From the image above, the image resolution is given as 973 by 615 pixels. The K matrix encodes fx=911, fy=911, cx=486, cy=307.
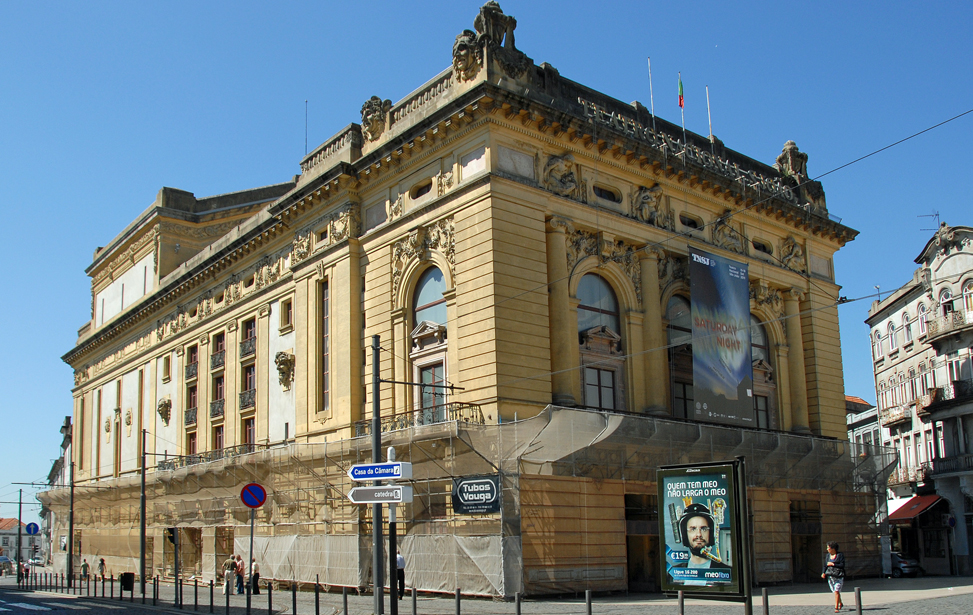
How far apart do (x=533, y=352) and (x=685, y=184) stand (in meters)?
10.8

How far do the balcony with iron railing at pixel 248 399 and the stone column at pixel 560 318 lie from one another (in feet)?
56.6

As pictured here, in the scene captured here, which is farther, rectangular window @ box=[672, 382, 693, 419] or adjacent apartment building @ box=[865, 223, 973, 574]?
adjacent apartment building @ box=[865, 223, 973, 574]

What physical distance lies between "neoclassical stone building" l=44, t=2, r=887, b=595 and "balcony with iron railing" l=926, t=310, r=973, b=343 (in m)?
8.45

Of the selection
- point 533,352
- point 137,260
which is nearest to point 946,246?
point 533,352

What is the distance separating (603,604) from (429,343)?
421 inches

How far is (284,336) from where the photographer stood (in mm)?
38812

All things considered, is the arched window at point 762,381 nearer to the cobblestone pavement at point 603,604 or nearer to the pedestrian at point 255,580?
the cobblestone pavement at point 603,604

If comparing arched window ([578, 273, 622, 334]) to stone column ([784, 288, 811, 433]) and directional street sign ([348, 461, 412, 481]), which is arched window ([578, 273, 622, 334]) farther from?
directional street sign ([348, 461, 412, 481])

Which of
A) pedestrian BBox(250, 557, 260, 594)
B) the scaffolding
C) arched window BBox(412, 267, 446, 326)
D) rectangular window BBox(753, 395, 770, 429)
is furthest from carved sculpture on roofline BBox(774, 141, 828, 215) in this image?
pedestrian BBox(250, 557, 260, 594)

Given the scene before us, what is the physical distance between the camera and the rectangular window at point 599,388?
3036 cm

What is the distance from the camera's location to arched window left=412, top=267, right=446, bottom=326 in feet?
100

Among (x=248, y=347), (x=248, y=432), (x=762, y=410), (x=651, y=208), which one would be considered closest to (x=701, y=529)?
(x=651, y=208)

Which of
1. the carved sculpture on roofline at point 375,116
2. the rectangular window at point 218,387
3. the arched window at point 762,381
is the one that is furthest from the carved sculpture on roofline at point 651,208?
the rectangular window at point 218,387

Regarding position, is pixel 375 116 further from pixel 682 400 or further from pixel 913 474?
pixel 913 474
